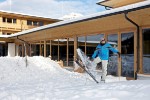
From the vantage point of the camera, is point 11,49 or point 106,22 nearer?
point 106,22

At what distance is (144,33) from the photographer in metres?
10.8

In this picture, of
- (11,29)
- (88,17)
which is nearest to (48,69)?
(88,17)

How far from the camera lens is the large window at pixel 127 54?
37.5 feet

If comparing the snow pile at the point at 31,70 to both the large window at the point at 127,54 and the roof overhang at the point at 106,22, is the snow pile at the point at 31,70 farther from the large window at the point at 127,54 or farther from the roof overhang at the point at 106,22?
the roof overhang at the point at 106,22

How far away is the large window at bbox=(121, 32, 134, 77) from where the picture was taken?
Answer: 1143 cm

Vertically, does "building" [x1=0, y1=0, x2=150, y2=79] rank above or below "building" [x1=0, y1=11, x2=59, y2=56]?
below

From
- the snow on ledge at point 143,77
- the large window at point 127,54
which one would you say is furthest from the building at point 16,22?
the snow on ledge at point 143,77

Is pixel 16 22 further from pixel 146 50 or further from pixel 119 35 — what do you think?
pixel 146 50

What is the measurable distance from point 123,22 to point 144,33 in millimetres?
1135

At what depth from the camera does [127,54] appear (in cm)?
1169

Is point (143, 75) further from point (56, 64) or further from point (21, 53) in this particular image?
point (21, 53)

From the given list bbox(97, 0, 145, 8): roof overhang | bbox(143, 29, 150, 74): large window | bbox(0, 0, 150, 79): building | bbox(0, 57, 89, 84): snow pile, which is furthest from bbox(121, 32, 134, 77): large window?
bbox(97, 0, 145, 8): roof overhang

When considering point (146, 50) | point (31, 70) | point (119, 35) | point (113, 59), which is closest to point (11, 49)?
point (31, 70)

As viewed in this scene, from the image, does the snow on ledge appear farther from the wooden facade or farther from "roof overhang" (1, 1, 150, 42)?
the wooden facade
